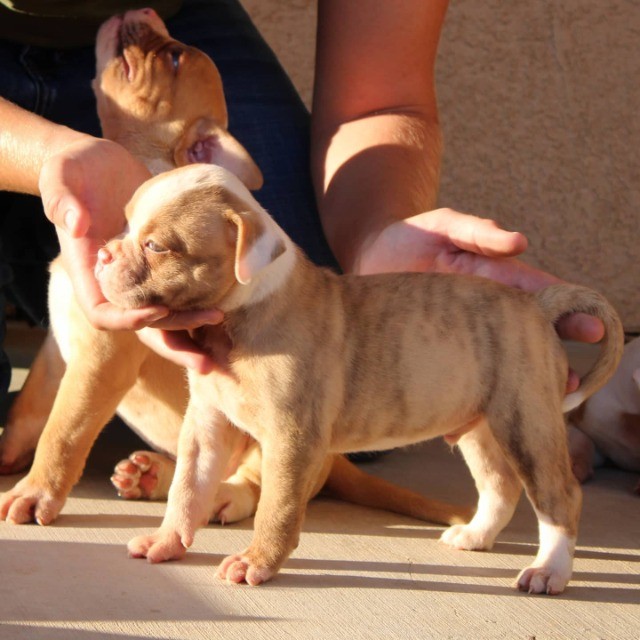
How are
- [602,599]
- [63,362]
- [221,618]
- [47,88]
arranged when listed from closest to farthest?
1. [221,618]
2. [602,599]
3. [63,362]
4. [47,88]

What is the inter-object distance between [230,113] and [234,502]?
63.8 inches

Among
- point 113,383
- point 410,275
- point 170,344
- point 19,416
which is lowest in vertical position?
point 19,416

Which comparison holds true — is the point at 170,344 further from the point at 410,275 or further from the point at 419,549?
the point at 419,549

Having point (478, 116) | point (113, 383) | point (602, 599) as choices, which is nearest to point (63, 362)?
point (113, 383)

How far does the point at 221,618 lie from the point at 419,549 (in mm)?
667

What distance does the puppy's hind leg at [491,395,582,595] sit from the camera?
2.40 m

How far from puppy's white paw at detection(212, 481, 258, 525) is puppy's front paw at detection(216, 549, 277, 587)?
45cm

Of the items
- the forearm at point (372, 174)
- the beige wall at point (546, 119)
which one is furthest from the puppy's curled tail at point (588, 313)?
the beige wall at point (546, 119)

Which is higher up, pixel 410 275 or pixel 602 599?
pixel 410 275

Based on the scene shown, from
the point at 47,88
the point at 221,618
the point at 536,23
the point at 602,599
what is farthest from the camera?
the point at 536,23

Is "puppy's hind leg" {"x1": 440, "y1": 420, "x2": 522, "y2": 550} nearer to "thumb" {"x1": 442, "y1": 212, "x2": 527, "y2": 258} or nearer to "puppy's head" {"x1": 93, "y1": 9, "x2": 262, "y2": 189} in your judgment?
"thumb" {"x1": 442, "y1": 212, "x2": 527, "y2": 258}

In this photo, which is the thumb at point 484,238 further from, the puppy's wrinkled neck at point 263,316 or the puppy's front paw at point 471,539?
the puppy's front paw at point 471,539

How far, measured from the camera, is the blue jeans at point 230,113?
12.3 ft

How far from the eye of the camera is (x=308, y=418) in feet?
7.61
